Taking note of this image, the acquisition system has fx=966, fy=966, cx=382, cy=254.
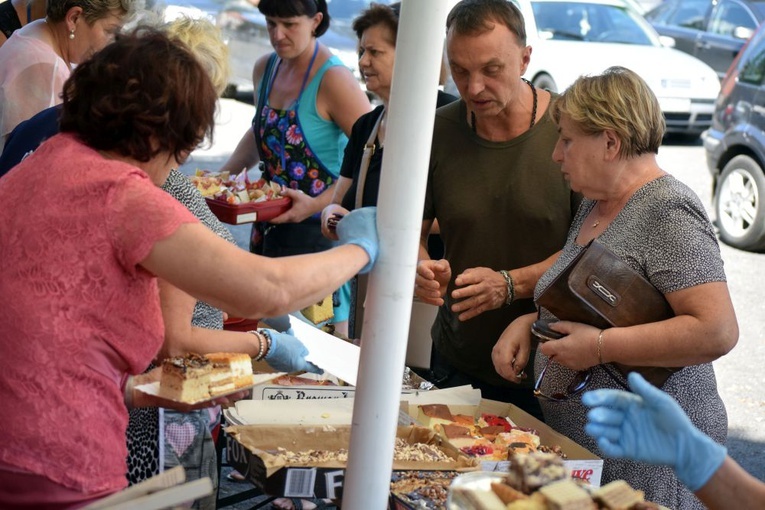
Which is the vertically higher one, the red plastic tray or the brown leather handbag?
the brown leather handbag

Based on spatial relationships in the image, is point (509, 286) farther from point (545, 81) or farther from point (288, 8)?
point (545, 81)

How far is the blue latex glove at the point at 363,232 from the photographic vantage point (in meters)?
1.87

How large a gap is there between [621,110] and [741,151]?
241 inches

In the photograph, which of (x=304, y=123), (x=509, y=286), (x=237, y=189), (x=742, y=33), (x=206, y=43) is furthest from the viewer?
(x=742, y=33)

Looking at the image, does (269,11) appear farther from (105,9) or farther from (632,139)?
(632,139)

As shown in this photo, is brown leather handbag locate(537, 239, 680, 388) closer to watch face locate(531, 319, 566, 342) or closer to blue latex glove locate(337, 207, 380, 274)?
watch face locate(531, 319, 566, 342)

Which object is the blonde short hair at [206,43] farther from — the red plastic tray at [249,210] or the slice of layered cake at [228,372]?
the slice of layered cake at [228,372]

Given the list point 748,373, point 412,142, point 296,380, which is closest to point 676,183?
point 412,142

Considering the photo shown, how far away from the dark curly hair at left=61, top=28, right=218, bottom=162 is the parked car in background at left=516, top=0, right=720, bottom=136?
9161 mm

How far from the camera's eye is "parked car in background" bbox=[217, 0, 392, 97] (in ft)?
38.0

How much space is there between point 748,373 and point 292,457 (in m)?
4.03

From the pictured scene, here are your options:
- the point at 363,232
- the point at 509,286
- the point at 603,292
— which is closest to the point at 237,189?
the point at 509,286

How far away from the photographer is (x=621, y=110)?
236cm

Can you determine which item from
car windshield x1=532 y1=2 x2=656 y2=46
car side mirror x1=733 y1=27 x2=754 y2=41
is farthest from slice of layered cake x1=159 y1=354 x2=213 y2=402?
car side mirror x1=733 y1=27 x2=754 y2=41
